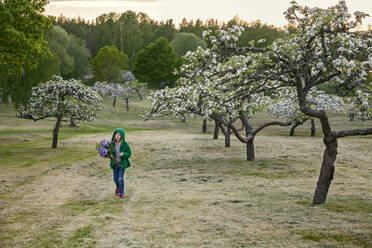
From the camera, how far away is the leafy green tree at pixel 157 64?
304ft

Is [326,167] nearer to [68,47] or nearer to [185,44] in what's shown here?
[68,47]

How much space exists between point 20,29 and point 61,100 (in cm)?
650

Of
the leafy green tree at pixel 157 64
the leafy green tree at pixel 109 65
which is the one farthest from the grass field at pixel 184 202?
the leafy green tree at pixel 109 65

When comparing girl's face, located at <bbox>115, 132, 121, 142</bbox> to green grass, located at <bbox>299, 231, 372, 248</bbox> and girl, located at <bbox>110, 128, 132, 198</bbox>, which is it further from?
green grass, located at <bbox>299, 231, 372, 248</bbox>

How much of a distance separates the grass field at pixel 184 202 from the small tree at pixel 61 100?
3.39 meters

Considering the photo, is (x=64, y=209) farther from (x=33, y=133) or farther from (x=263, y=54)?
(x=33, y=133)

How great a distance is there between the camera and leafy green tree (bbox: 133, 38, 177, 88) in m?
92.6

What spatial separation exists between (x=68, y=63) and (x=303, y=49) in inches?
3322

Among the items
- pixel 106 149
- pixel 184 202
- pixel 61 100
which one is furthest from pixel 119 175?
pixel 61 100

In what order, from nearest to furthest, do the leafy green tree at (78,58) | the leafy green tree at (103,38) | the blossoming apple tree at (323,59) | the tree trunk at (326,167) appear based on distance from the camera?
the blossoming apple tree at (323,59)
the tree trunk at (326,167)
the leafy green tree at (78,58)
the leafy green tree at (103,38)

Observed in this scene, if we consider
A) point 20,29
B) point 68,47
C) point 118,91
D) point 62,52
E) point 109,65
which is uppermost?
point 68,47

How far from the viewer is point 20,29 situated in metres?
27.5

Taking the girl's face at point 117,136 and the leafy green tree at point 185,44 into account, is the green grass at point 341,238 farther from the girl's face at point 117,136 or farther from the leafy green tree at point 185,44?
the leafy green tree at point 185,44

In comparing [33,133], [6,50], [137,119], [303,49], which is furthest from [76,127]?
[303,49]
